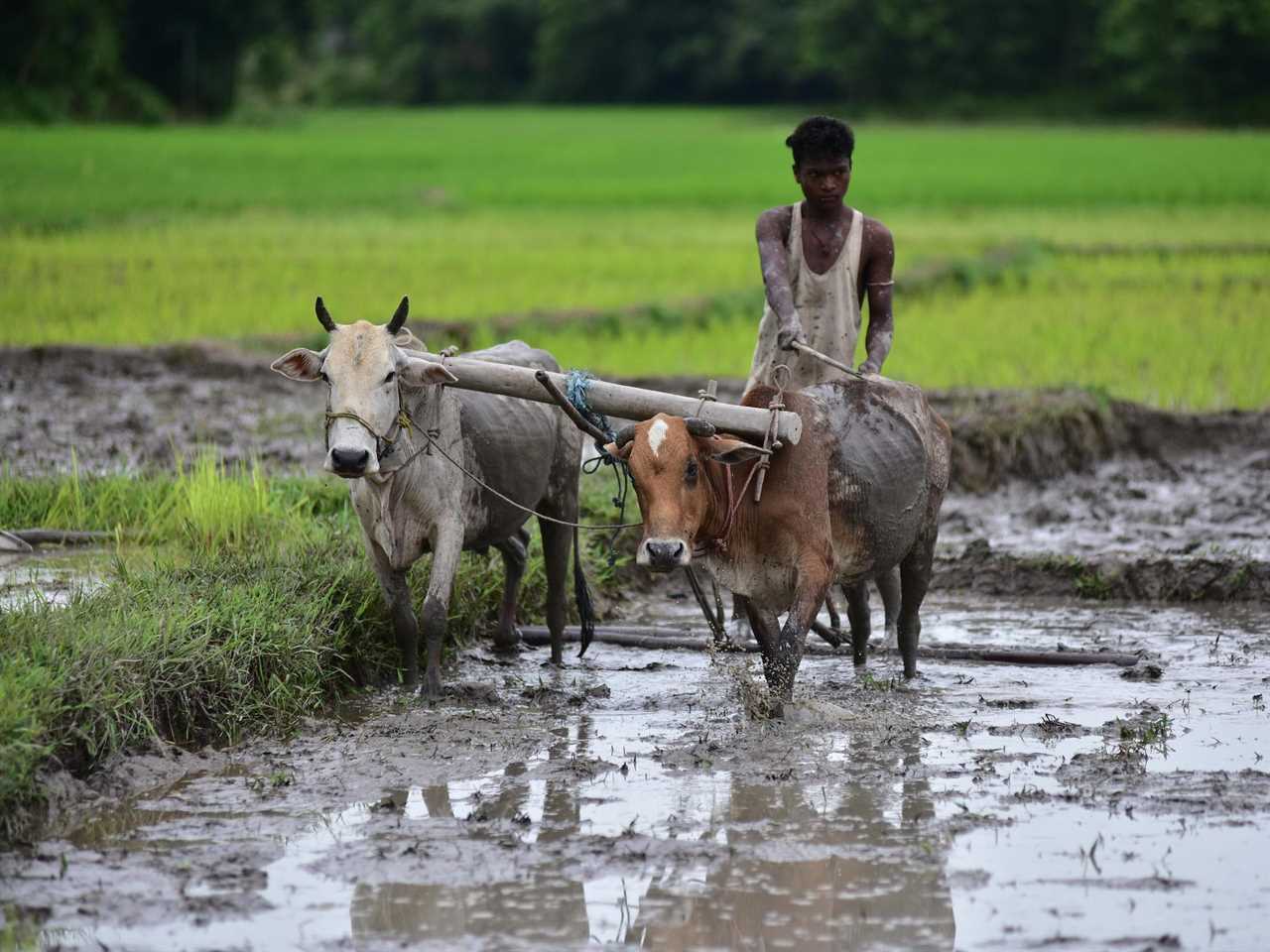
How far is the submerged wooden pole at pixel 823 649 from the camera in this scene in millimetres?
6832

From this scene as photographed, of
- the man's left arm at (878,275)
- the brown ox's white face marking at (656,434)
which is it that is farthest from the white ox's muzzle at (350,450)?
the man's left arm at (878,275)

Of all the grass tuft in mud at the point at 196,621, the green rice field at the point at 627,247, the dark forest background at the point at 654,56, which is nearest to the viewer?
the grass tuft in mud at the point at 196,621

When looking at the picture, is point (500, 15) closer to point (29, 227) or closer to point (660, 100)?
point (660, 100)

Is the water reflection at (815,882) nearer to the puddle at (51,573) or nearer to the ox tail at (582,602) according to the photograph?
the ox tail at (582,602)

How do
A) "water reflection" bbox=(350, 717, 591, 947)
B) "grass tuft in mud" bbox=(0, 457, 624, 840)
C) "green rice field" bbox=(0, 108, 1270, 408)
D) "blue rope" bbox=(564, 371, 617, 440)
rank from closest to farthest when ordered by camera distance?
1. "water reflection" bbox=(350, 717, 591, 947)
2. "grass tuft in mud" bbox=(0, 457, 624, 840)
3. "blue rope" bbox=(564, 371, 617, 440)
4. "green rice field" bbox=(0, 108, 1270, 408)

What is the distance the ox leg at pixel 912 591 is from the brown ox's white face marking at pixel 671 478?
1.22 meters

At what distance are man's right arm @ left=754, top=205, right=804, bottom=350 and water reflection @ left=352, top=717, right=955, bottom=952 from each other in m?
1.52

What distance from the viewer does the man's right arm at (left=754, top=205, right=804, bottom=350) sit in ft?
20.5

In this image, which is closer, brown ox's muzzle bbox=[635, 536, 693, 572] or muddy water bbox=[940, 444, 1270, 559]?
brown ox's muzzle bbox=[635, 536, 693, 572]

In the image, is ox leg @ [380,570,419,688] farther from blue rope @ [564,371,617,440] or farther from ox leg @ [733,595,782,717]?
ox leg @ [733,595,782,717]

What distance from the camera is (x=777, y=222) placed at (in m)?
6.66

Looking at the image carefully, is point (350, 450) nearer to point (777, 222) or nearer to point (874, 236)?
point (777, 222)

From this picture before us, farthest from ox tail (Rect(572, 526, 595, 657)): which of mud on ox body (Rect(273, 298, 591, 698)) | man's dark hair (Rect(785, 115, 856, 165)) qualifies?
man's dark hair (Rect(785, 115, 856, 165))

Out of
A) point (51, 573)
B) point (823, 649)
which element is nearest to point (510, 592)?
point (823, 649)
